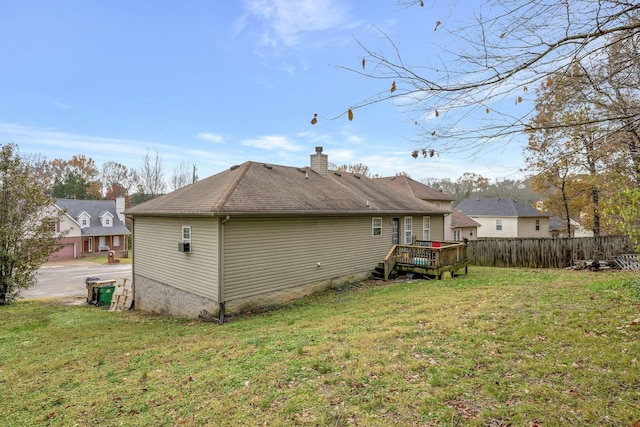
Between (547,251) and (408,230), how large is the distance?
7.36 meters

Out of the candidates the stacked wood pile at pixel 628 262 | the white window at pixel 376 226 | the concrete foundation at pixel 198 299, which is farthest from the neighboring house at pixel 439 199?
the concrete foundation at pixel 198 299

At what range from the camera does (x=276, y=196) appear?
11242mm

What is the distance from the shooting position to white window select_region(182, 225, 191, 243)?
10.3 metres

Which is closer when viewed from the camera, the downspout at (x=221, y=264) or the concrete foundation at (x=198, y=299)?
the downspout at (x=221, y=264)

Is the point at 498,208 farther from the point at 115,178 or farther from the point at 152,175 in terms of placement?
the point at 115,178

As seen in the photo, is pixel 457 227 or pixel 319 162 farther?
pixel 457 227

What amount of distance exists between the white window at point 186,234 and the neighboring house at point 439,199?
18972 mm

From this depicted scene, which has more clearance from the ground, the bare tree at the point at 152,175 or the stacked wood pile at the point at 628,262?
the bare tree at the point at 152,175

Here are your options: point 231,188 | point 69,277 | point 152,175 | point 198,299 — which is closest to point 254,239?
point 231,188

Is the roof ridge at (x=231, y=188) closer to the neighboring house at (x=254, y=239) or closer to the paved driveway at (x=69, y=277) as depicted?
the neighboring house at (x=254, y=239)

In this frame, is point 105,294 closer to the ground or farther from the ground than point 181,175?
closer to the ground

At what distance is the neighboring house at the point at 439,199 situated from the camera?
27094 mm

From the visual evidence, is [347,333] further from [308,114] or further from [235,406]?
[308,114]

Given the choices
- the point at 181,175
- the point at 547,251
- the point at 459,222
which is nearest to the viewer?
the point at 547,251
